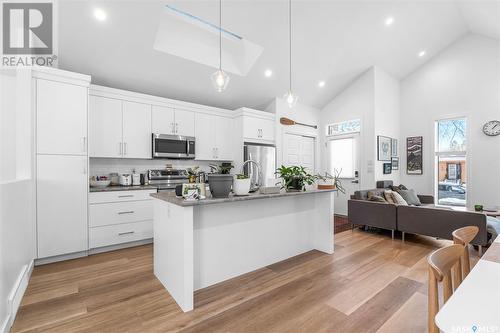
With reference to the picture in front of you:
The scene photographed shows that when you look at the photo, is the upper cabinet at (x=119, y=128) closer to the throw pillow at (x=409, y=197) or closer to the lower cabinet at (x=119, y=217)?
the lower cabinet at (x=119, y=217)

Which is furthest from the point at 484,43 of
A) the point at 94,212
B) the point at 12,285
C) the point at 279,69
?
the point at 12,285

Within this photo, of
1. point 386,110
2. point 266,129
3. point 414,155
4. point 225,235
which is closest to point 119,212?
point 225,235

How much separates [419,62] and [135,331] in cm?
737

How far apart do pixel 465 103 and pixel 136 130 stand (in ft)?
22.2

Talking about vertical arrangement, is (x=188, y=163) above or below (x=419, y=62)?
below

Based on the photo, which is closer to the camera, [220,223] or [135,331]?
[135,331]

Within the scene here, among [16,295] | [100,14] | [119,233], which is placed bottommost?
[16,295]

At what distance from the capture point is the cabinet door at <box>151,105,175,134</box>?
4176 mm

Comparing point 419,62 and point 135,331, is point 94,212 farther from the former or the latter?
point 419,62

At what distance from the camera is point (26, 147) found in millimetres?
2793

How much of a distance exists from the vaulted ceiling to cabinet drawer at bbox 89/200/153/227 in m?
2.02

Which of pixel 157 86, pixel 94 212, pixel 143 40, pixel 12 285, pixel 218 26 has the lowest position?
pixel 12 285

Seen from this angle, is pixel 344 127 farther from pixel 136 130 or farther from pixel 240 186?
pixel 136 130

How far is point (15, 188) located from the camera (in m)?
2.19
